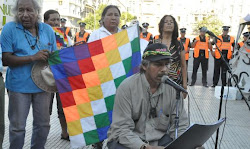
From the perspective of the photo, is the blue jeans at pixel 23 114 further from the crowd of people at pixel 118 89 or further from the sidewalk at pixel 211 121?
the sidewalk at pixel 211 121

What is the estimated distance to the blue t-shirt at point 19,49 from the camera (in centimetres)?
305

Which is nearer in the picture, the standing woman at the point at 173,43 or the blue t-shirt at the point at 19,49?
the blue t-shirt at the point at 19,49

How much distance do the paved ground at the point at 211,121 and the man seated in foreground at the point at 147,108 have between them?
6.49 ft

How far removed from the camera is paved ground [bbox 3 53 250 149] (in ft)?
15.1

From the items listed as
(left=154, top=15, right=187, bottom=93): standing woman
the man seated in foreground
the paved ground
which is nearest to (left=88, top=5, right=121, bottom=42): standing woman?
(left=154, top=15, right=187, bottom=93): standing woman

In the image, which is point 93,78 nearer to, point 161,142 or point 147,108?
point 147,108

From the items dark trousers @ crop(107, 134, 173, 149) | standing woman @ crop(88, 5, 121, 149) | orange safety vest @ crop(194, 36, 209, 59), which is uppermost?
standing woman @ crop(88, 5, 121, 149)

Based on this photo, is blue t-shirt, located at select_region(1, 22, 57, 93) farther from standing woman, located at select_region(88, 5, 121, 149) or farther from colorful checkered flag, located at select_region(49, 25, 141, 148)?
standing woman, located at select_region(88, 5, 121, 149)

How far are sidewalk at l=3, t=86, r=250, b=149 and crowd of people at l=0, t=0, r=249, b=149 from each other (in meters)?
0.52

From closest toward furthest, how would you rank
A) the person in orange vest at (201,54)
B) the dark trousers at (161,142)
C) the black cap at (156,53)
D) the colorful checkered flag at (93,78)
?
1. the black cap at (156,53)
2. the dark trousers at (161,142)
3. the colorful checkered flag at (93,78)
4. the person in orange vest at (201,54)

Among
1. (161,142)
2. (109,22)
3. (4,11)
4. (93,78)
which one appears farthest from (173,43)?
(4,11)

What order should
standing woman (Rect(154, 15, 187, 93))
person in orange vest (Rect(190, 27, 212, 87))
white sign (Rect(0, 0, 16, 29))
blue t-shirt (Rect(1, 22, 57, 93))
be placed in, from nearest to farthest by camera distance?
blue t-shirt (Rect(1, 22, 57, 93)) → white sign (Rect(0, 0, 16, 29)) → standing woman (Rect(154, 15, 187, 93)) → person in orange vest (Rect(190, 27, 212, 87))

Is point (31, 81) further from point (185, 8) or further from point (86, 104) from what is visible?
point (185, 8)

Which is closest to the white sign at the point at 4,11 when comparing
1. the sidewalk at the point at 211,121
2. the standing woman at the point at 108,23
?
the standing woman at the point at 108,23
